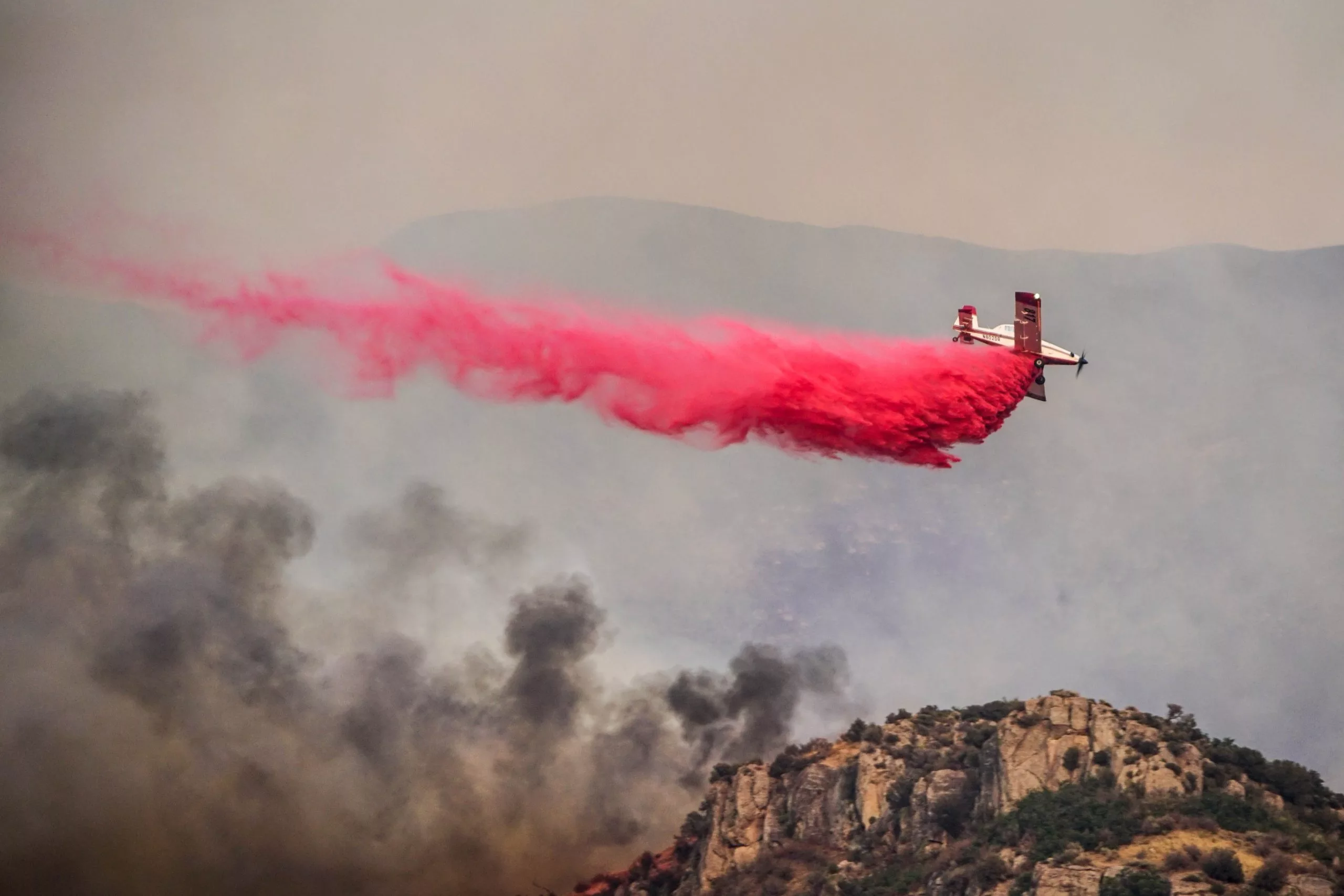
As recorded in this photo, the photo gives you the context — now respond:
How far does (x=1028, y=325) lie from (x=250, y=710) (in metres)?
43.5

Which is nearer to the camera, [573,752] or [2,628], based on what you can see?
[2,628]

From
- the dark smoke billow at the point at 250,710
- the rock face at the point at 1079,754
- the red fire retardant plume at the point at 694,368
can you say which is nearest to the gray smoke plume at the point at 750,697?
the dark smoke billow at the point at 250,710

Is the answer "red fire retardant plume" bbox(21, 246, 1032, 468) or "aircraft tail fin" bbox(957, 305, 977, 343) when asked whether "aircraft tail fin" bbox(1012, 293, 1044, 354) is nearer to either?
"red fire retardant plume" bbox(21, 246, 1032, 468)

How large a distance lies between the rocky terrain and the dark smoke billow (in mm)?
4531

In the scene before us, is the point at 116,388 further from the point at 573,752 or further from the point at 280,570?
A: the point at 573,752

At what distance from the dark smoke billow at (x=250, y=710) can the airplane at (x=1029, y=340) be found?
28845mm

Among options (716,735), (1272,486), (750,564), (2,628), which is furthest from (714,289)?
(2,628)

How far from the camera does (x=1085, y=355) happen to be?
10188 centimetres

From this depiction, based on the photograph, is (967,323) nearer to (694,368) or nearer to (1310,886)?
(694,368)

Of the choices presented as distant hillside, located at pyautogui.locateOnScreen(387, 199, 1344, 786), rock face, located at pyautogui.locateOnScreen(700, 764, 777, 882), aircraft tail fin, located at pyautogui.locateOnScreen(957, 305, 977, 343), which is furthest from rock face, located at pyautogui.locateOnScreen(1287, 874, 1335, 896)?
aircraft tail fin, located at pyautogui.locateOnScreen(957, 305, 977, 343)

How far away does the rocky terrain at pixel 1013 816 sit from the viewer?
219 feet

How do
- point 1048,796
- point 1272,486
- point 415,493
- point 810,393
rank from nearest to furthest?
1. point 810,393
2. point 1048,796
3. point 415,493
4. point 1272,486

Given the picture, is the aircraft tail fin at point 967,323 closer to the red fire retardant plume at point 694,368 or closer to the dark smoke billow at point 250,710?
the red fire retardant plume at point 694,368

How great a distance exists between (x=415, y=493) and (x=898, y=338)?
33.8 meters
